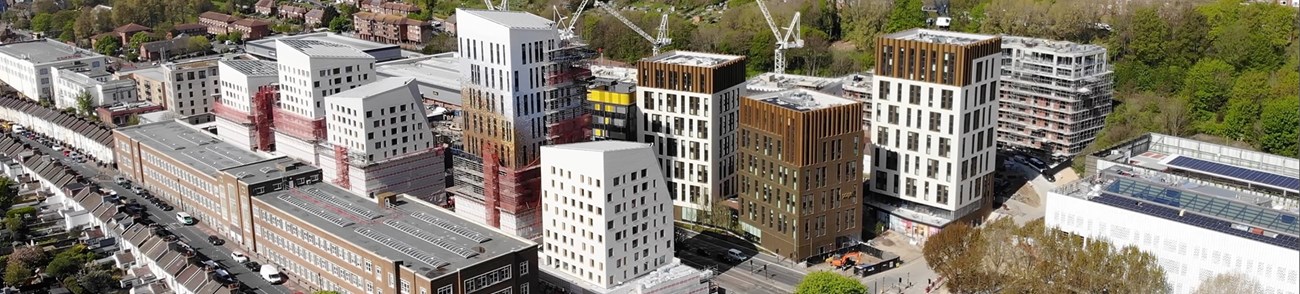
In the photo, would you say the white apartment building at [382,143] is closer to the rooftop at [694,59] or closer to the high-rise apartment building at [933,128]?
the rooftop at [694,59]

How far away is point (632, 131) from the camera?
251ft

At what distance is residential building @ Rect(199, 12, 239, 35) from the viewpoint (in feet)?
500

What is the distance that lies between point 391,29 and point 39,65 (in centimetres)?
4735

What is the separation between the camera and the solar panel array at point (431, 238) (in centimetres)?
5525

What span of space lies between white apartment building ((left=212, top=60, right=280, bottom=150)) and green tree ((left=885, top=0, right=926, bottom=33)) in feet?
212

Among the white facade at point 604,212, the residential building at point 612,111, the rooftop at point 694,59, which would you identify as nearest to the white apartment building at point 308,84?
the residential building at point 612,111

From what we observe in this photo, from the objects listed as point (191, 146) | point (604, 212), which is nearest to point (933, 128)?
point (604, 212)

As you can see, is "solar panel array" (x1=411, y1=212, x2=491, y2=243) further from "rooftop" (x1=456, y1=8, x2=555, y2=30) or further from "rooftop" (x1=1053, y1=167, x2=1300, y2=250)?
"rooftop" (x1=1053, y1=167, x2=1300, y2=250)

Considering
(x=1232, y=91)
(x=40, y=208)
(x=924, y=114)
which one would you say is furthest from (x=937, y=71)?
(x=40, y=208)

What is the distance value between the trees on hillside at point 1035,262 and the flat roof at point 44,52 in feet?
288

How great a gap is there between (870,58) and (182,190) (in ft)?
219

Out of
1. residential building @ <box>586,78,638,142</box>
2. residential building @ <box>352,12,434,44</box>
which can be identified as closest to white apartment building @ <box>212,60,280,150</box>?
residential building @ <box>586,78,638,142</box>

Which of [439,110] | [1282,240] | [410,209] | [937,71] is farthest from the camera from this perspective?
[439,110]

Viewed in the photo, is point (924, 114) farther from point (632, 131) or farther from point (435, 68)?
point (435, 68)
